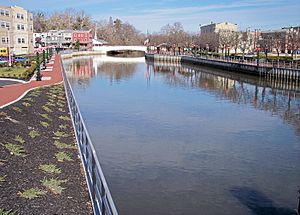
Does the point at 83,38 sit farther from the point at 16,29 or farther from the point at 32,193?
the point at 32,193

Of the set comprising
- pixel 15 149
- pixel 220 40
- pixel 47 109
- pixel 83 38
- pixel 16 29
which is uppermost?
pixel 83 38

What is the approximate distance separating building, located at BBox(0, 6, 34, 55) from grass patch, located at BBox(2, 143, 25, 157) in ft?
186

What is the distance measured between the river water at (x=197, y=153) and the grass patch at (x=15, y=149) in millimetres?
2852

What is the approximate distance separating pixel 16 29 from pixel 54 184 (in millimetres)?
70082

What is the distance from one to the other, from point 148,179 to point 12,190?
500cm

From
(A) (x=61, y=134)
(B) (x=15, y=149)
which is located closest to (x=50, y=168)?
(B) (x=15, y=149)

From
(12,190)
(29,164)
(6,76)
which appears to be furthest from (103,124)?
(6,76)

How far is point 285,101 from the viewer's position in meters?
29.8

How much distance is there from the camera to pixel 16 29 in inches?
2852

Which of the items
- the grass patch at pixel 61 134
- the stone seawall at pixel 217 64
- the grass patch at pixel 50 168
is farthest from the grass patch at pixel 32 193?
the stone seawall at pixel 217 64

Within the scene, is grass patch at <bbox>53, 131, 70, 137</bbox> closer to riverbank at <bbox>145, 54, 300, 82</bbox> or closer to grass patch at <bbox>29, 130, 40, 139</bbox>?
grass patch at <bbox>29, 130, 40, 139</bbox>

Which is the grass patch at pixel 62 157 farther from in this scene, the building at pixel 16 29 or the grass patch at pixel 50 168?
the building at pixel 16 29

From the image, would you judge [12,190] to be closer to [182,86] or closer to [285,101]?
[285,101]

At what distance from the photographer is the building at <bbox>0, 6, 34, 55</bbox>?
6756cm
